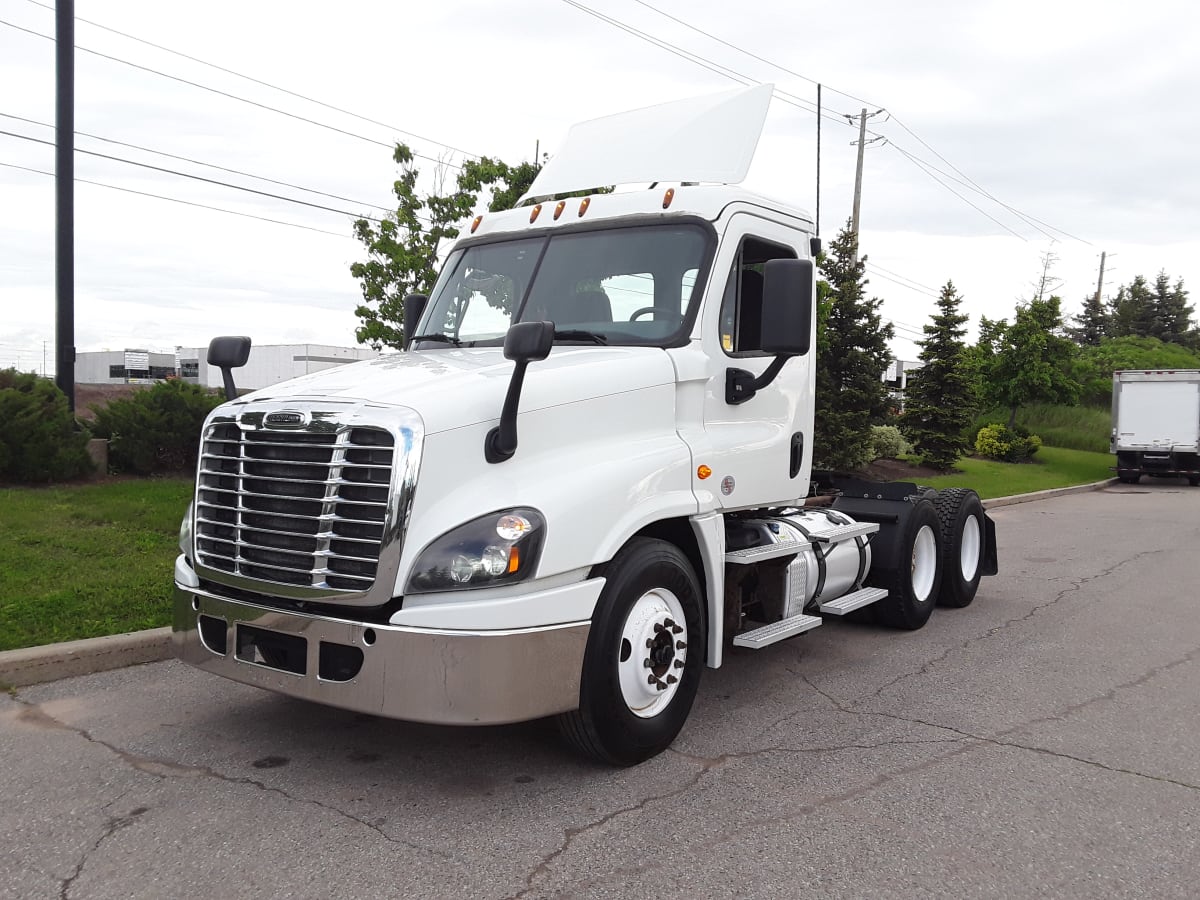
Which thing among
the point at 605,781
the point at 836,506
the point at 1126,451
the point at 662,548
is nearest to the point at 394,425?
the point at 662,548

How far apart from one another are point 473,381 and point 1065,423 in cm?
3838

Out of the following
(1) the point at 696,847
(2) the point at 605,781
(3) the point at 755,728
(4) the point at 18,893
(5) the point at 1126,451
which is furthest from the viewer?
(5) the point at 1126,451

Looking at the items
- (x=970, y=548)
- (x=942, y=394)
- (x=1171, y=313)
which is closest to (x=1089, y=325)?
(x=1171, y=313)

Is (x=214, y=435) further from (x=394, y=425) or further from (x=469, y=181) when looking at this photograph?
(x=469, y=181)

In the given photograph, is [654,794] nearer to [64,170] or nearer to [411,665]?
[411,665]

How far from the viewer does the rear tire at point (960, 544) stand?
8.14m

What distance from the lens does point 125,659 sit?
592 cm

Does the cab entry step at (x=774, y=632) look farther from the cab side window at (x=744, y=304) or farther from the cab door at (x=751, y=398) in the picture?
the cab side window at (x=744, y=304)

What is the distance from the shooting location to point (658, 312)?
16.8 feet

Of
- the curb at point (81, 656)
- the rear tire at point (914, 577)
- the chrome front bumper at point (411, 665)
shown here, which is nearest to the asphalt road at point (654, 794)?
the curb at point (81, 656)

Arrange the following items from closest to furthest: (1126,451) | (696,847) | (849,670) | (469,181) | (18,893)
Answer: (18,893) < (696,847) < (849,670) < (469,181) < (1126,451)

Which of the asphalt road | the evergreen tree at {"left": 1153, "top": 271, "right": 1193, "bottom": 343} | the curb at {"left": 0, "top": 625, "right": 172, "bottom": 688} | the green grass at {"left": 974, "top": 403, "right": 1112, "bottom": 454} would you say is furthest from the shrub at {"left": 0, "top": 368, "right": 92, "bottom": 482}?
the evergreen tree at {"left": 1153, "top": 271, "right": 1193, "bottom": 343}

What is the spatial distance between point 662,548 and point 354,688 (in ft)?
4.91

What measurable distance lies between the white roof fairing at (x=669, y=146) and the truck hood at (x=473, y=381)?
1.47 metres
